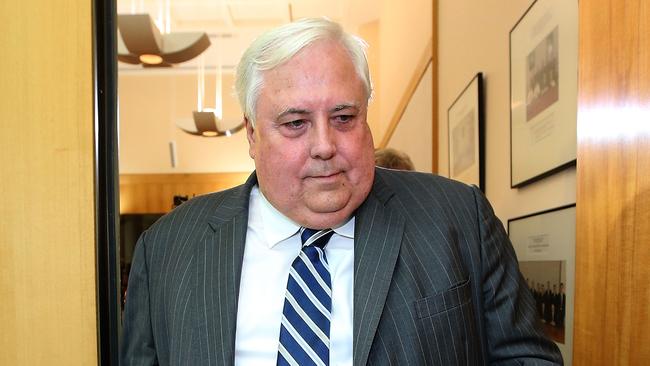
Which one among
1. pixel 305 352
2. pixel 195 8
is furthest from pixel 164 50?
pixel 305 352

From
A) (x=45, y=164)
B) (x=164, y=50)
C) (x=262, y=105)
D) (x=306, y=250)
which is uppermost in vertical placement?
(x=164, y=50)

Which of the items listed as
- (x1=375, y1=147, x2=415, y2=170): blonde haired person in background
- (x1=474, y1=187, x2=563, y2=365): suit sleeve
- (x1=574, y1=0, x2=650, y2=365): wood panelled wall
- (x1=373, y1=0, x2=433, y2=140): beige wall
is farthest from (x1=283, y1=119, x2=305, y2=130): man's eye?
(x1=373, y1=0, x2=433, y2=140): beige wall

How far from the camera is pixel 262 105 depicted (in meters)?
1.41

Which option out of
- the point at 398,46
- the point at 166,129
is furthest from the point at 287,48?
the point at 166,129

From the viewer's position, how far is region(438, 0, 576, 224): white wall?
7.30 ft

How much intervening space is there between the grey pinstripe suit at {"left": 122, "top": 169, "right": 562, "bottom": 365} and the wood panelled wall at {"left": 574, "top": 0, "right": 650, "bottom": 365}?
146mm

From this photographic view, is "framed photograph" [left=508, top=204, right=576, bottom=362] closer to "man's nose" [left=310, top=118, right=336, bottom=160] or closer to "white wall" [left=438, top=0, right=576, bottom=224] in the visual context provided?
"white wall" [left=438, top=0, right=576, bottom=224]

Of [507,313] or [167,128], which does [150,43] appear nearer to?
[507,313]

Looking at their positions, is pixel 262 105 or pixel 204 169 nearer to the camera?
pixel 262 105

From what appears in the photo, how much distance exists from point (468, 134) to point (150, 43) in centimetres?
355

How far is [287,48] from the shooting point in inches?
53.6

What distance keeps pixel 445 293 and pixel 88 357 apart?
79 centimetres

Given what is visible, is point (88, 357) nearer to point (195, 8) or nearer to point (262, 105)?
point (262, 105)

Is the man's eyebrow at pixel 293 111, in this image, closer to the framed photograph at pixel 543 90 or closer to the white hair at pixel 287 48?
the white hair at pixel 287 48
